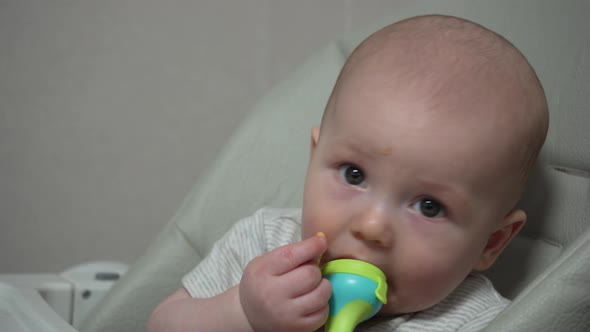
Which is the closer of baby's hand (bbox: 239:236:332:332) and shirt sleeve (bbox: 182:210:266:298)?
baby's hand (bbox: 239:236:332:332)

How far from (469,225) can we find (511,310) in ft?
0.35

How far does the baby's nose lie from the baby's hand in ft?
0.12

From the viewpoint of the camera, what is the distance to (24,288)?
2.76ft

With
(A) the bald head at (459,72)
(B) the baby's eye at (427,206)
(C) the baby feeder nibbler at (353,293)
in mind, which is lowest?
(C) the baby feeder nibbler at (353,293)

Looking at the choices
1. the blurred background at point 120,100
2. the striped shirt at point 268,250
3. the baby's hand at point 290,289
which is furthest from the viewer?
the blurred background at point 120,100

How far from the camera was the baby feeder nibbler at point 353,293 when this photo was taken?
2.14 feet

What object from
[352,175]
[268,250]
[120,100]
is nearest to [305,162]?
[268,250]

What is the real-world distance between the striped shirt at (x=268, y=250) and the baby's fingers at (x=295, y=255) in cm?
14

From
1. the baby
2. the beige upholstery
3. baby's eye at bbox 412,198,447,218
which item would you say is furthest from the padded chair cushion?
baby's eye at bbox 412,198,447,218

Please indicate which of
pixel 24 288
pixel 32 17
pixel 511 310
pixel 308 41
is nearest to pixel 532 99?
pixel 511 310

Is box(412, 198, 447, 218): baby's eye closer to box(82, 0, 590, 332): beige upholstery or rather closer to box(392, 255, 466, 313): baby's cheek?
box(392, 255, 466, 313): baby's cheek

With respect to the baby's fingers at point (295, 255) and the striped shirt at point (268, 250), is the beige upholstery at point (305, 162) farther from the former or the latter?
the baby's fingers at point (295, 255)

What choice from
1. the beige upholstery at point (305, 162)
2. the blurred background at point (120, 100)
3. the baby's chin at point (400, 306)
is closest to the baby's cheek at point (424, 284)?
the baby's chin at point (400, 306)

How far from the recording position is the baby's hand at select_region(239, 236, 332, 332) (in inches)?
25.5
